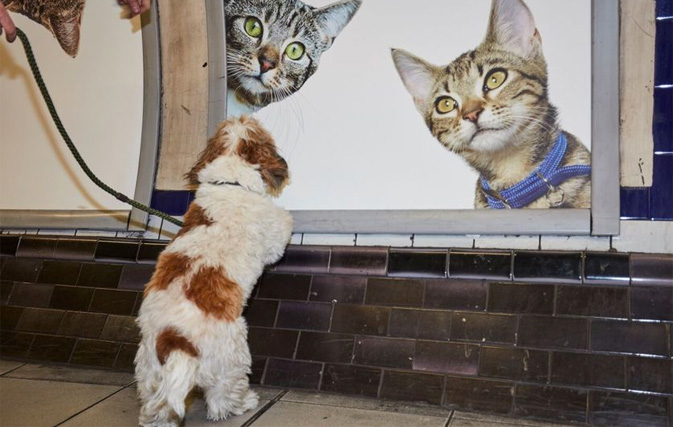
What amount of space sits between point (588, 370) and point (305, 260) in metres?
1.33

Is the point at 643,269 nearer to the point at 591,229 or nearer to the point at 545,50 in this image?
the point at 591,229

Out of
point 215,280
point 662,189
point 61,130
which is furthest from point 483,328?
point 61,130

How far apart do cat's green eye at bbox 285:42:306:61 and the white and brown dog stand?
461 millimetres

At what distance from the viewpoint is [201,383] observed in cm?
234

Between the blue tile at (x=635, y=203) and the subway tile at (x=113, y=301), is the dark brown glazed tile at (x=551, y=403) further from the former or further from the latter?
the subway tile at (x=113, y=301)

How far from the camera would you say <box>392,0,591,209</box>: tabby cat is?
2609 mm

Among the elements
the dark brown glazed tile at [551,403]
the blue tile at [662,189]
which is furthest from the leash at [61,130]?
the blue tile at [662,189]

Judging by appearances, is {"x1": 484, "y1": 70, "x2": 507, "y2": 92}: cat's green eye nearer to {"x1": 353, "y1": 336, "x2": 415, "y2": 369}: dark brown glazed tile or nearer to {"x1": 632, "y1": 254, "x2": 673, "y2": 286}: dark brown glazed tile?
{"x1": 632, "y1": 254, "x2": 673, "y2": 286}: dark brown glazed tile

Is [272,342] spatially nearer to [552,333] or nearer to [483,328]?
[483,328]

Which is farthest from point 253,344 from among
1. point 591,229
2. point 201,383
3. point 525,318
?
point 591,229

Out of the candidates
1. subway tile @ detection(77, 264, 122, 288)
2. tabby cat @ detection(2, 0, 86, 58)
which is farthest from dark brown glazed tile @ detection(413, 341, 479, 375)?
tabby cat @ detection(2, 0, 86, 58)

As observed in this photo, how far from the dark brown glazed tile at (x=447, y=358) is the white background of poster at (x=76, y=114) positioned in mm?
1839

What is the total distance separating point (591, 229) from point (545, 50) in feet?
2.60

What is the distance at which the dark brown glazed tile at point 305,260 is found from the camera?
9.53ft
